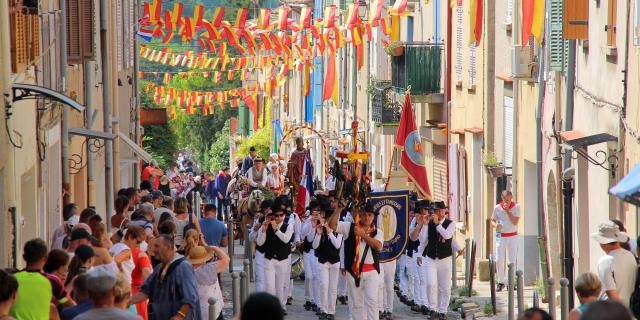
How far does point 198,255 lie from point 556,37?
9.63 metres

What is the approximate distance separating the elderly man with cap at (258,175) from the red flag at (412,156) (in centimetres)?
577

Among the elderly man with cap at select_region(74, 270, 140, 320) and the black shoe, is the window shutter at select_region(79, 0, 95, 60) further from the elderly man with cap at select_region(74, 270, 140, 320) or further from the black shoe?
the elderly man with cap at select_region(74, 270, 140, 320)

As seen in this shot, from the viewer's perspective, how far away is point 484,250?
29078 millimetres

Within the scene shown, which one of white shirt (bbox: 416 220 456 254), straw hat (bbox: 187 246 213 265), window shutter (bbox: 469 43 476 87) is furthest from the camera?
window shutter (bbox: 469 43 476 87)

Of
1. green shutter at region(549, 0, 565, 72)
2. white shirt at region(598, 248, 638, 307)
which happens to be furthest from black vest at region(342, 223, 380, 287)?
white shirt at region(598, 248, 638, 307)

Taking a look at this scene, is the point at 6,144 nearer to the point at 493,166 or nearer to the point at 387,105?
the point at 493,166

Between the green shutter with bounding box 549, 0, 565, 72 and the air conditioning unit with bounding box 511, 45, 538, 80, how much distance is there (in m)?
2.07

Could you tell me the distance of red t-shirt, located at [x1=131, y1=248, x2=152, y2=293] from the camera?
14.5 meters

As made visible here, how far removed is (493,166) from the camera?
28.0m

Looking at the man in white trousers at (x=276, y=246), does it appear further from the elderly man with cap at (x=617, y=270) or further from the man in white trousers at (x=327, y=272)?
the elderly man with cap at (x=617, y=270)

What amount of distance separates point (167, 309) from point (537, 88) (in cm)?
1298

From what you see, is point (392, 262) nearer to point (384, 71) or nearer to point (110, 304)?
point (110, 304)

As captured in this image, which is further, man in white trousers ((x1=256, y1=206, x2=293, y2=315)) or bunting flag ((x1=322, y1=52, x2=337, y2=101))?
bunting flag ((x1=322, y1=52, x2=337, y2=101))

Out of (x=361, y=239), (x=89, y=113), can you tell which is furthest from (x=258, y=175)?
(x=361, y=239)
